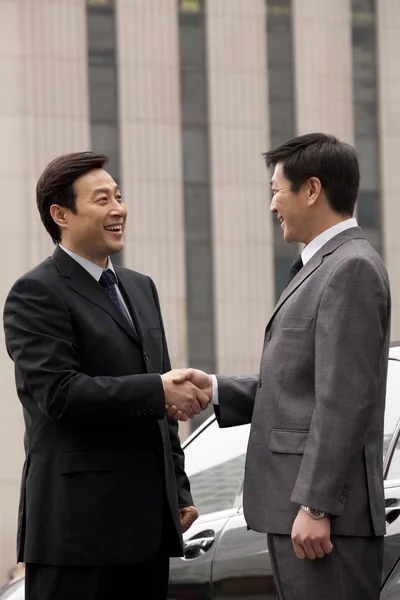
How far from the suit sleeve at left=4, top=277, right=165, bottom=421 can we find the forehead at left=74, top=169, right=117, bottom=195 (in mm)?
369

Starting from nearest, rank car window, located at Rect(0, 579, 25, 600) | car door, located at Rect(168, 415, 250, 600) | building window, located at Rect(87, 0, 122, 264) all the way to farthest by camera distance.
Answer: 1. car door, located at Rect(168, 415, 250, 600)
2. car window, located at Rect(0, 579, 25, 600)
3. building window, located at Rect(87, 0, 122, 264)

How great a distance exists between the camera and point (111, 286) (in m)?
4.63

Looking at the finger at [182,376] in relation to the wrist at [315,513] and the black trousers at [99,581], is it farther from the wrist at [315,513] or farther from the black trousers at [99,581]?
the wrist at [315,513]

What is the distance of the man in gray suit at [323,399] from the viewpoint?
377 cm

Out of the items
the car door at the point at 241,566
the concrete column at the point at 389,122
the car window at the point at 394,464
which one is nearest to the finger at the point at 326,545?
the car window at the point at 394,464

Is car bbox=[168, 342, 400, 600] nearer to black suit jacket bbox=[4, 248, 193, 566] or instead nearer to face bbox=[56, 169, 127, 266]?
black suit jacket bbox=[4, 248, 193, 566]

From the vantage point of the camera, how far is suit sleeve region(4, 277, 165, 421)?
421cm

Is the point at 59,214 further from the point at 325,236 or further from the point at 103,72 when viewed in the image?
the point at 103,72

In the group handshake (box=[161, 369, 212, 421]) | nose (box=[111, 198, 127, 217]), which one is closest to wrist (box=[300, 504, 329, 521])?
handshake (box=[161, 369, 212, 421])

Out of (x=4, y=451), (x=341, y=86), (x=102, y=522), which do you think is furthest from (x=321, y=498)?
(x=341, y=86)

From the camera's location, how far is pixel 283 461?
3932 millimetres

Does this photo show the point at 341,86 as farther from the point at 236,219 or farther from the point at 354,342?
the point at 354,342

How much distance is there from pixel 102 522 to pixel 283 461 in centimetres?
69

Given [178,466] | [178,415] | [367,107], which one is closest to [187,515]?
[178,466]
